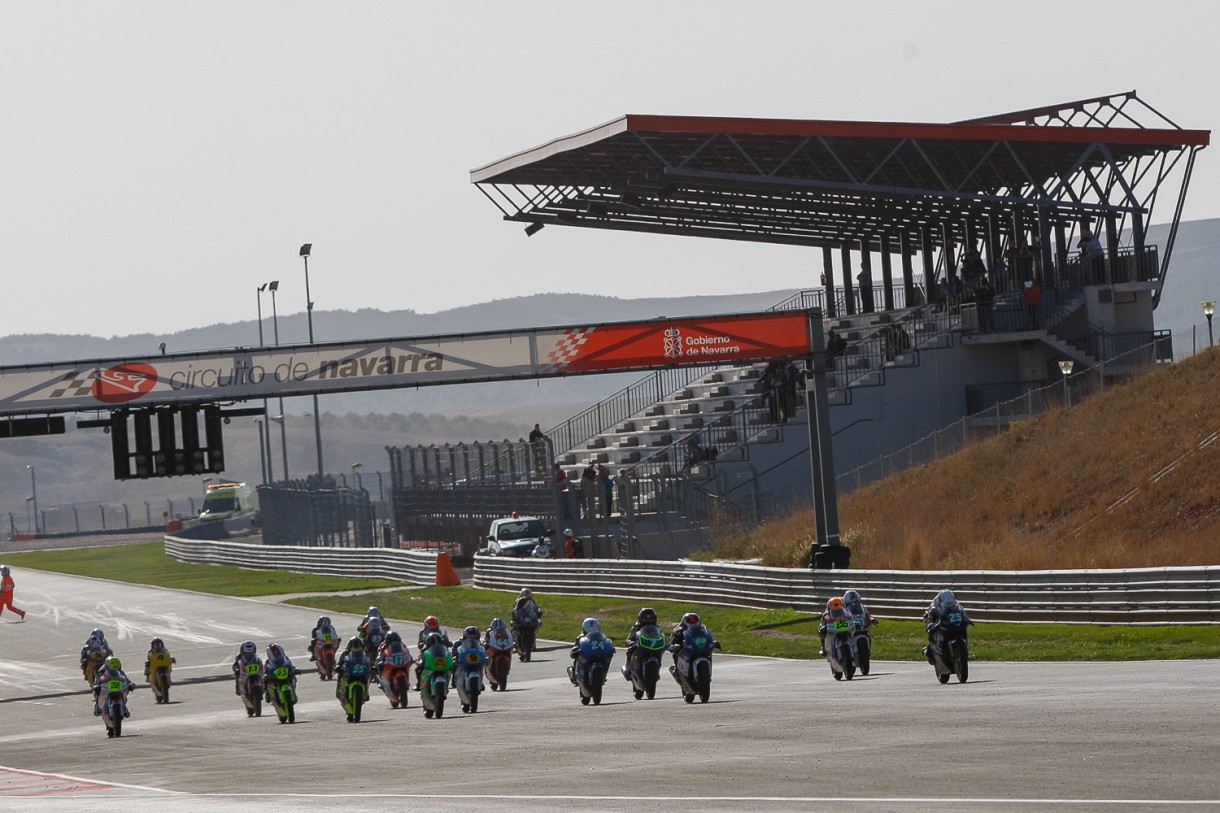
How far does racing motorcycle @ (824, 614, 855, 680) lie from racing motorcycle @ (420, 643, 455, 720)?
4.37 meters

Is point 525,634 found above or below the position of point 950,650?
below

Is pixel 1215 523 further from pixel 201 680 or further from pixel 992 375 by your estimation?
pixel 992 375

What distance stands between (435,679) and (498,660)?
3.13 meters

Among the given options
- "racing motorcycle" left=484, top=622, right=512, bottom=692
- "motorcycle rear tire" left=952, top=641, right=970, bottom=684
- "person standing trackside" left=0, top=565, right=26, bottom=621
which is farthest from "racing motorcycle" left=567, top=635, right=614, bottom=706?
"person standing trackside" left=0, top=565, right=26, bottom=621

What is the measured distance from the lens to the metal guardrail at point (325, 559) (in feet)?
147

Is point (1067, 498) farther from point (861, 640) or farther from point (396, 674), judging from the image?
point (396, 674)

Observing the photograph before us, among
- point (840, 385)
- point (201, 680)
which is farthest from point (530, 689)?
point (840, 385)

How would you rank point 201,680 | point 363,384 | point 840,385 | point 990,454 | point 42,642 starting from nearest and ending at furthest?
point 201,680 < point 363,384 < point 42,642 < point 990,454 < point 840,385

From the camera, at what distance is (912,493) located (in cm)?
3856

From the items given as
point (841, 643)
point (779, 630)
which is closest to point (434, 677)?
point (841, 643)

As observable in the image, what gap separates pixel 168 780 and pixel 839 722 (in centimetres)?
589

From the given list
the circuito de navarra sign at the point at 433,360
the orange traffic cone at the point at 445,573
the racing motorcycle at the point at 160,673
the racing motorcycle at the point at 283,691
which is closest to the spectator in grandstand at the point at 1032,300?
the orange traffic cone at the point at 445,573

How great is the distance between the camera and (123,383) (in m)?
30.6

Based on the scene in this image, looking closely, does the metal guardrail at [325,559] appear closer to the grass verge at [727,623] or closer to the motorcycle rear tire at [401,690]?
the grass verge at [727,623]
